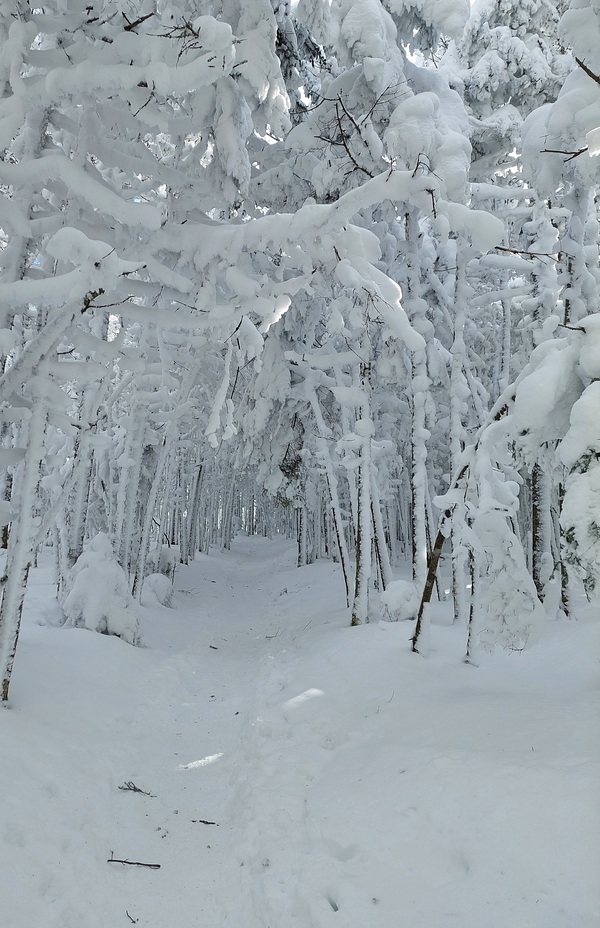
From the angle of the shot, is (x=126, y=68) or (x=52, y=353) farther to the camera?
(x=52, y=353)

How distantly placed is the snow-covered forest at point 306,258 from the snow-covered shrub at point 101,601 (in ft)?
0.15

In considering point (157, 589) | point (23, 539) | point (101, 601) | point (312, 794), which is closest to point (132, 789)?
point (312, 794)

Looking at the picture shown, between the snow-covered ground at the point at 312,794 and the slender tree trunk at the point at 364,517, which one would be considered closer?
the snow-covered ground at the point at 312,794

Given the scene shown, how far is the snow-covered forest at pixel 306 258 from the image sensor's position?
3.95 metres

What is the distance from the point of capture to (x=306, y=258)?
4.79m

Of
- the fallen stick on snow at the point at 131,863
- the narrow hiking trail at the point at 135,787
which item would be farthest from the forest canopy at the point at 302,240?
the fallen stick on snow at the point at 131,863

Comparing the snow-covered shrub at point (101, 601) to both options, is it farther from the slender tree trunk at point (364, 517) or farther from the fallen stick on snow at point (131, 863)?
the fallen stick on snow at point (131, 863)

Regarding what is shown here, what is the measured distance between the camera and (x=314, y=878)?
3160 millimetres

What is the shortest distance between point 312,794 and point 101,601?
5.92 metres

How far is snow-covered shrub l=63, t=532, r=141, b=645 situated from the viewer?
884cm

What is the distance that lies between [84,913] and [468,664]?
523cm

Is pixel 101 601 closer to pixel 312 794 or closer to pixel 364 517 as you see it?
pixel 364 517

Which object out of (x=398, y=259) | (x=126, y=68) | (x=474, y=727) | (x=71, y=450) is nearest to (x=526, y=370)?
(x=474, y=727)

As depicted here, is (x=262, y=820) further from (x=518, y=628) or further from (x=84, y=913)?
(x=518, y=628)
